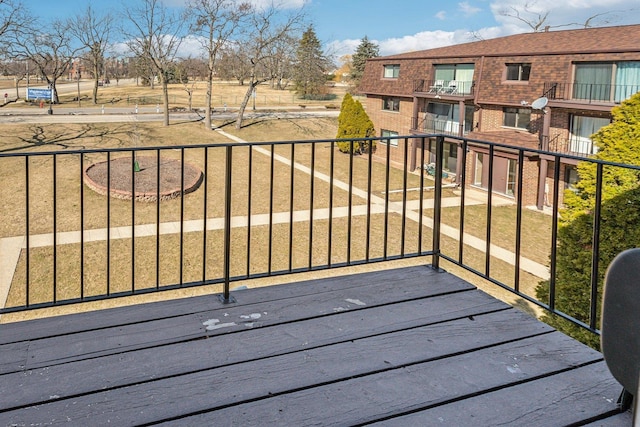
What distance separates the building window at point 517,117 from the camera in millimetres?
16594

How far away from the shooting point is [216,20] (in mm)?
23781

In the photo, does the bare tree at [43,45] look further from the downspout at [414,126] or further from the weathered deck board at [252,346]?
the weathered deck board at [252,346]

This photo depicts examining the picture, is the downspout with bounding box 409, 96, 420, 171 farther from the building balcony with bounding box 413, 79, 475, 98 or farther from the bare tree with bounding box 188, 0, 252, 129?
the bare tree with bounding box 188, 0, 252, 129

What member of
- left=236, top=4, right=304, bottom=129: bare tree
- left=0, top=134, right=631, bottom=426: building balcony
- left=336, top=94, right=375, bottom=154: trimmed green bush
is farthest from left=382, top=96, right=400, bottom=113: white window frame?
left=0, top=134, right=631, bottom=426: building balcony

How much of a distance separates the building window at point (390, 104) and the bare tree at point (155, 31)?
33.1ft

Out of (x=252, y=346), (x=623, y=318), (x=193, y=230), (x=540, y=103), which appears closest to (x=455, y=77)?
(x=540, y=103)

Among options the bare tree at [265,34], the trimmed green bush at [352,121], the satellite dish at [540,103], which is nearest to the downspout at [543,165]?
the satellite dish at [540,103]

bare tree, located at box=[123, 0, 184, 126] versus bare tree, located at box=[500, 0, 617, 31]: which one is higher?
bare tree, located at box=[500, 0, 617, 31]

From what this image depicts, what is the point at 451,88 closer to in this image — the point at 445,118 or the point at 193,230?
the point at 445,118

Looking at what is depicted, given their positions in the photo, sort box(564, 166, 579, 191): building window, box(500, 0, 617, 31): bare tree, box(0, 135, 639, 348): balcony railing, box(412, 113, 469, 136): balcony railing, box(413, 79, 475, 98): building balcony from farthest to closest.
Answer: box(500, 0, 617, 31): bare tree
box(412, 113, 469, 136): balcony railing
box(413, 79, 475, 98): building balcony
box(564, 166, 579, 191): building window
box(0, 135, 639, 348): balcony railing

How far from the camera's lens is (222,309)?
2375 millimetres

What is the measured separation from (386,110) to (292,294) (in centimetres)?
2058

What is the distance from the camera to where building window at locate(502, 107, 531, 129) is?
54.4 feet

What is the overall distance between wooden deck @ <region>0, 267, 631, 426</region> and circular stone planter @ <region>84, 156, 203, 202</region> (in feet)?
38.2
